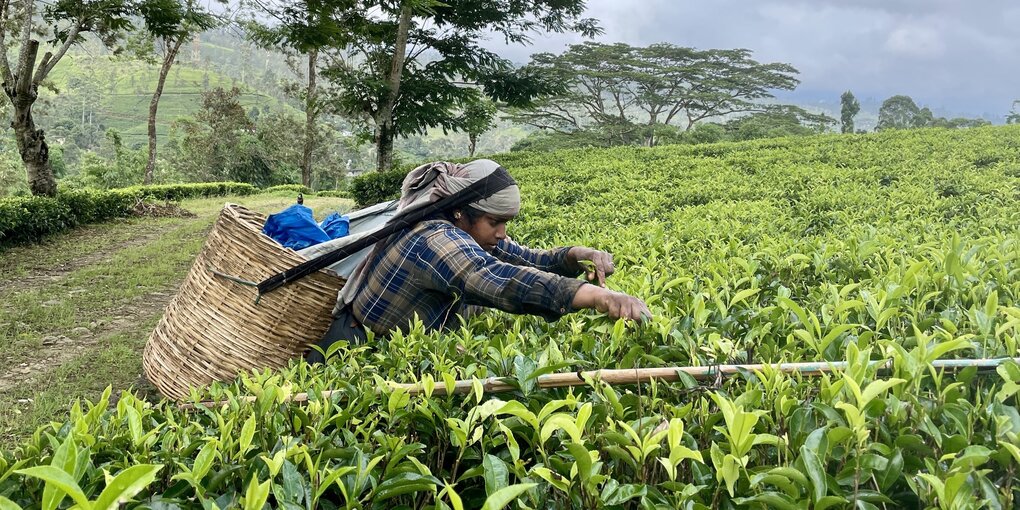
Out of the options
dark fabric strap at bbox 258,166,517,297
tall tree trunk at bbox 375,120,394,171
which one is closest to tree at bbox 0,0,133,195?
tall tree trunk at bbox 375,120,394,171

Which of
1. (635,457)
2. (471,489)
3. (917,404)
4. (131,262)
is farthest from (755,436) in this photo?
(131,262)

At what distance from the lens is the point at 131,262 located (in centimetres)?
899

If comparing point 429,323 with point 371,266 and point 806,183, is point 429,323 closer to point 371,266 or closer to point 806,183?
point 371,266

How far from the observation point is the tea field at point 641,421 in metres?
1.02

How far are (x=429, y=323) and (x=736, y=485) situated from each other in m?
1.66

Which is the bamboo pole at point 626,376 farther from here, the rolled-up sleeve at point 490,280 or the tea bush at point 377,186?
the tea bush at point 377,186

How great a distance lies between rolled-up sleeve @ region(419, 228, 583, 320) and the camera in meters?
2.02

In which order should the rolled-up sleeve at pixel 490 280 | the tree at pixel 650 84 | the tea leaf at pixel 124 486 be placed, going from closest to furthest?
the tea leaf at pixel 124 486, the rolled-up sleeve at pixel 490 280, the tree at pixel 650 84

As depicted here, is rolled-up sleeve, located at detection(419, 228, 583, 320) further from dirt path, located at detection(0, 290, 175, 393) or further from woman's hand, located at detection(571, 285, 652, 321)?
dirt path, located at detection(0, 290, 175, 393)

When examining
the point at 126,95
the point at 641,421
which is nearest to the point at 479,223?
the point at 641,421

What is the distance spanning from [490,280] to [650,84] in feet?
105

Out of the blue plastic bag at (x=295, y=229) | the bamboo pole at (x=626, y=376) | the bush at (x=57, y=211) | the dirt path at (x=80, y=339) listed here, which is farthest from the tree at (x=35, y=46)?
the bamboo pole at (x=626, y=376)

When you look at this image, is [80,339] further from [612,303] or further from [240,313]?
[612,303]

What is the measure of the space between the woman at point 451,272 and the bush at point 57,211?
9.34 metres
